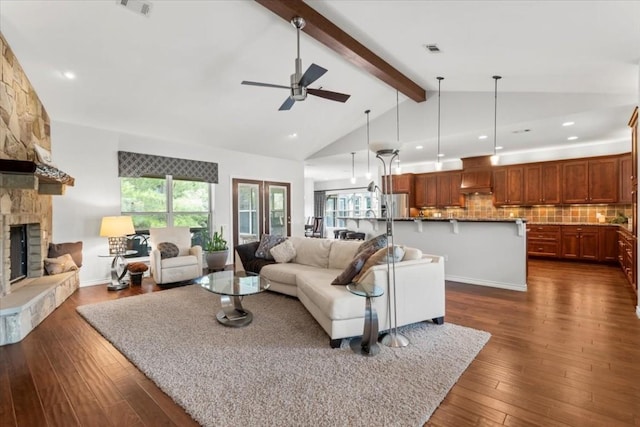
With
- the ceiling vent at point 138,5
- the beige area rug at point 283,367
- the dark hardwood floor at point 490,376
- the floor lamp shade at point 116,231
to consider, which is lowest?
the dark hardwood floor at point 490,376

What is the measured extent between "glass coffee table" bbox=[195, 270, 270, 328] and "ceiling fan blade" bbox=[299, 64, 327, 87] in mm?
2197

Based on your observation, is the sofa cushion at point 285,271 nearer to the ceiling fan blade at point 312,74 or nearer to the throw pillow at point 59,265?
the ceiling fan blade at point 312,74

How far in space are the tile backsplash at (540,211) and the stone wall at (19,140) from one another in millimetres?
8594

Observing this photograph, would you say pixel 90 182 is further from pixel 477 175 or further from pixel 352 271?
pixel 477 175

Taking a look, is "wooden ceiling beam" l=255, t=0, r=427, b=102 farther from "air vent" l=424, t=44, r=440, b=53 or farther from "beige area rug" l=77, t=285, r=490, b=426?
"beige area rug" l=77, t=285, r=490, b=426

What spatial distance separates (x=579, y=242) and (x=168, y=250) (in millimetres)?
8057

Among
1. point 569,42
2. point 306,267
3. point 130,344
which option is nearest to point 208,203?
point 306,267

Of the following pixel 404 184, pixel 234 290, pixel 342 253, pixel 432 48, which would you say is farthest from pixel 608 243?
pixel 234 290

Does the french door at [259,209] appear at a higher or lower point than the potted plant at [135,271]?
higher

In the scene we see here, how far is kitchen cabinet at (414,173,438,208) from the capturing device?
8898 millimetres

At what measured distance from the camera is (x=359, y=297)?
2.80m

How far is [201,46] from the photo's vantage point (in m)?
3.92

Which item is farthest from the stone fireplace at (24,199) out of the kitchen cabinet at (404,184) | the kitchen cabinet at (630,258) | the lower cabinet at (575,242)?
the lower cabinet at (575,242)

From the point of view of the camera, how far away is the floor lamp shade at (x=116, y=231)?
187 inches
